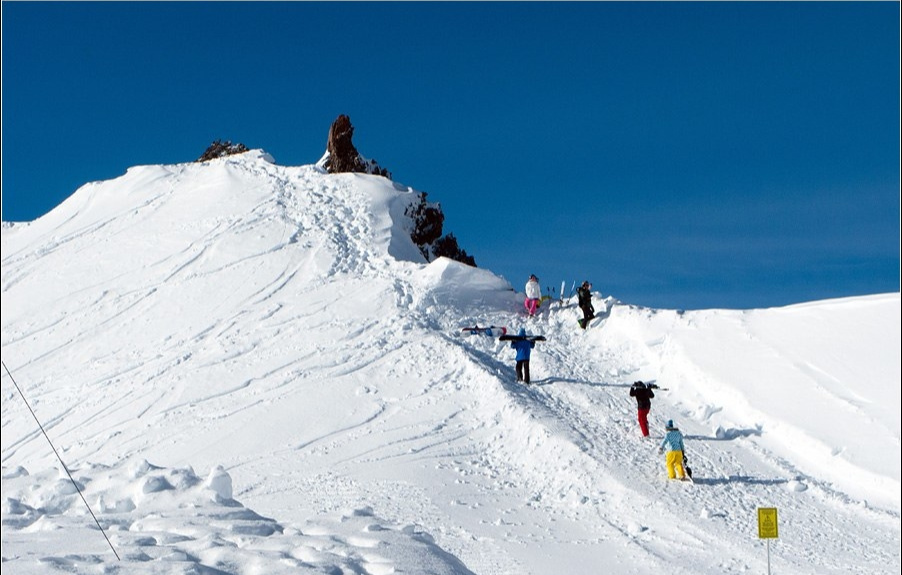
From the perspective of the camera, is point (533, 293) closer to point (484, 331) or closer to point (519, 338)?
point (484, 331)

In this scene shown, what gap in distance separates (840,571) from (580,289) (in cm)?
1222

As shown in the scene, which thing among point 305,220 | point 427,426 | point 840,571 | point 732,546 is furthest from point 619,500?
point 305,220

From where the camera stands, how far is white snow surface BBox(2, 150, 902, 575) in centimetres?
990

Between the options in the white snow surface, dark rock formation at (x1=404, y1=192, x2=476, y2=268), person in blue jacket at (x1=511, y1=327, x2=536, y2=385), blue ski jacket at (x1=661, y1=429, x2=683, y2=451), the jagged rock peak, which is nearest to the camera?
the white snow surface

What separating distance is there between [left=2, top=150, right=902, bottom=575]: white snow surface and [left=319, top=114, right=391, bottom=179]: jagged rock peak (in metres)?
6.14

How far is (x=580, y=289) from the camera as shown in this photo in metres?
23.1

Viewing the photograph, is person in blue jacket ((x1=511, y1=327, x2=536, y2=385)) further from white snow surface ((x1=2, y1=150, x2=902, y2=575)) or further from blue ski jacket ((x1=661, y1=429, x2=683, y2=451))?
blue ski jacket ((x1=661, y1=429, x2=683, y2=451))

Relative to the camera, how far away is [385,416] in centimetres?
1738

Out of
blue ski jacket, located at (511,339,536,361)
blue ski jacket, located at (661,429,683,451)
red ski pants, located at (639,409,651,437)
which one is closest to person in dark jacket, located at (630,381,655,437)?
red ski pants, located at (639,409,651,437)

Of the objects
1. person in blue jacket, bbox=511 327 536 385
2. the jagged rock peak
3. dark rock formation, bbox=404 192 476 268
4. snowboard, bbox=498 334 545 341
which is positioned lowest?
person in blue jacket, bbox=511 327 536 385

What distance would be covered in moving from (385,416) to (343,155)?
2078 centimetres

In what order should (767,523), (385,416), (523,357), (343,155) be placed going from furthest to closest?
(343,155) < (523,357) < (385,416) < (767,523)

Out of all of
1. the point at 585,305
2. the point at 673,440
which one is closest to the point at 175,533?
the point at 673,440

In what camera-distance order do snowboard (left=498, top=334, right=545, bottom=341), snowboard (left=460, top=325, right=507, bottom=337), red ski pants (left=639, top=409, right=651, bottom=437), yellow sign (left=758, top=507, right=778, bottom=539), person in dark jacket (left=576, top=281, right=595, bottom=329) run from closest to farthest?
yellow sign (left=758, top=507, right=778, bottom=539) < red ski pants (left=639, top=409, right=651, bottom=437) < snowboard (left=498, top=334, right=545, bottom=341) < snowboard (left=460, top=325, right=507, bottom=337) < person in dark jacket (left=576, top=281, right=595, bottom=329)
